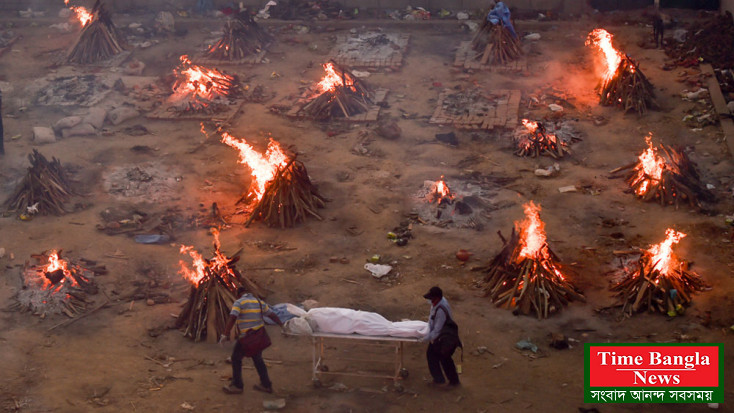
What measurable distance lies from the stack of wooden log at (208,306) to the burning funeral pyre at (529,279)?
11.3 ft

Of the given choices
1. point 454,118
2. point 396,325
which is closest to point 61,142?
point 454,118

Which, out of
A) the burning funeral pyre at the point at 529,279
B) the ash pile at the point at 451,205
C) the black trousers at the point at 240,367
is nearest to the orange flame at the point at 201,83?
the ash pile at the point at 451,205

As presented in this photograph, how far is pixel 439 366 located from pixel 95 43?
600 inches

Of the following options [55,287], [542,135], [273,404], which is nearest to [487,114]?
[542,135]

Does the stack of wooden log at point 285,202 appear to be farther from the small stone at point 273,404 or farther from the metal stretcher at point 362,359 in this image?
the small stone at point 273,404

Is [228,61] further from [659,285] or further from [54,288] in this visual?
[659,285]

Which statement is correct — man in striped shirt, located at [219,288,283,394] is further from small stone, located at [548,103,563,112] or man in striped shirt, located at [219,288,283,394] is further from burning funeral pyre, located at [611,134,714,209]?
small stone, located at [548,103,563,112]

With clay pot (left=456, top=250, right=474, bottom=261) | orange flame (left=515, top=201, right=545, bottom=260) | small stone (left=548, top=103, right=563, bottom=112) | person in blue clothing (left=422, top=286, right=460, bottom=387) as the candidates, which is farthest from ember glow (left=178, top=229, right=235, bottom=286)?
small stone (left=548, top=103, right=563, bottom=112)

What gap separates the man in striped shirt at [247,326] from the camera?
8797 millimetres

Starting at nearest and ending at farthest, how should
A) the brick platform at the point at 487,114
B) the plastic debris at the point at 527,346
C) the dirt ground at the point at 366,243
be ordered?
the dirt ground at the point at 366,243, the plastic debris at the point at 527,346, the brick platform at the point at 487,114

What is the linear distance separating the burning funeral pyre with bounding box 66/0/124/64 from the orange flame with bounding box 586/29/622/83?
473 inches

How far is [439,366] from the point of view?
29.2 ft

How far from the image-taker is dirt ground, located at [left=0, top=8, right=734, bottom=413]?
9016 millimetres

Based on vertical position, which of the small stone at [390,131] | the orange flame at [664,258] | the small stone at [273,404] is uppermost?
the small stone at [390,131]
